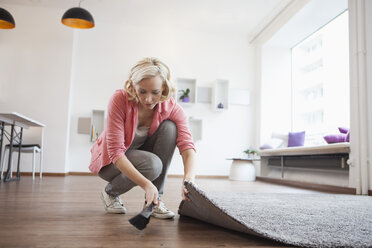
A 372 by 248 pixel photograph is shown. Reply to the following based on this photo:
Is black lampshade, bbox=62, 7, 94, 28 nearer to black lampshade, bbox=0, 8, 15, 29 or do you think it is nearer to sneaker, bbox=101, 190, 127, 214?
black lampshade, bbox=0, 8, 15, 29

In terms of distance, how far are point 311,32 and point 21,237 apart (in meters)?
5.06

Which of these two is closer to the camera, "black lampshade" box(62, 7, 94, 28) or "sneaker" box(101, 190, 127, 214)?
"sneaker" box(101, 190, 127, 214)

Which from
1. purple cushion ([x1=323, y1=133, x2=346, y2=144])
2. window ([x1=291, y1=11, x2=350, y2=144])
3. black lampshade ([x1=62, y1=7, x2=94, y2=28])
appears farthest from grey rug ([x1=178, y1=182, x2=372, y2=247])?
window ([x1=291, y1=11, x2=350, y2=144])

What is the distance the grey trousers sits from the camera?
4.26 ft

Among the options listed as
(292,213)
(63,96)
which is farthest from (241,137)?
(292,213)

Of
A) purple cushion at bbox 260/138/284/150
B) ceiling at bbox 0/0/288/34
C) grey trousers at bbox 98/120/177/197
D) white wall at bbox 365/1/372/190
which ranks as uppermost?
ceiling at bbox 0/0/288/34

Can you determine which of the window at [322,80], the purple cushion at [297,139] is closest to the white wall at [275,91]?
the window at [322,80]

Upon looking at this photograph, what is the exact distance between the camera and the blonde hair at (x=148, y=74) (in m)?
1.11

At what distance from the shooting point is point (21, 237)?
36.5 inches

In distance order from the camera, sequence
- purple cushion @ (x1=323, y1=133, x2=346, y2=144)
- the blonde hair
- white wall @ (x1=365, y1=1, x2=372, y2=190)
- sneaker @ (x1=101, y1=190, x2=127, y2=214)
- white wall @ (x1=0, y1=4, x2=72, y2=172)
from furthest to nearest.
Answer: white wall @ (x1=0, y1=4, x2=72, y2=172), purple cushion @ (x1=323, y1=133, x2=346, y2=144), white wall @ (x1=365, y1=1, x2=372, y2=190), sneaker @ (x1=101, y1=190, x2=127, y2=214), the blonde hair

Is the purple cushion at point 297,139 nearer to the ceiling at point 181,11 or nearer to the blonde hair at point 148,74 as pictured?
the ceiling at point 181,11

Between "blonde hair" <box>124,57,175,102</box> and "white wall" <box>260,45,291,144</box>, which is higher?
"white wall" <box>260,45,291,144</box>

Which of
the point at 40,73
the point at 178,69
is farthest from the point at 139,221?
the point at 178,69

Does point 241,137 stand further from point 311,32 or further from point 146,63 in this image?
point 146,63
